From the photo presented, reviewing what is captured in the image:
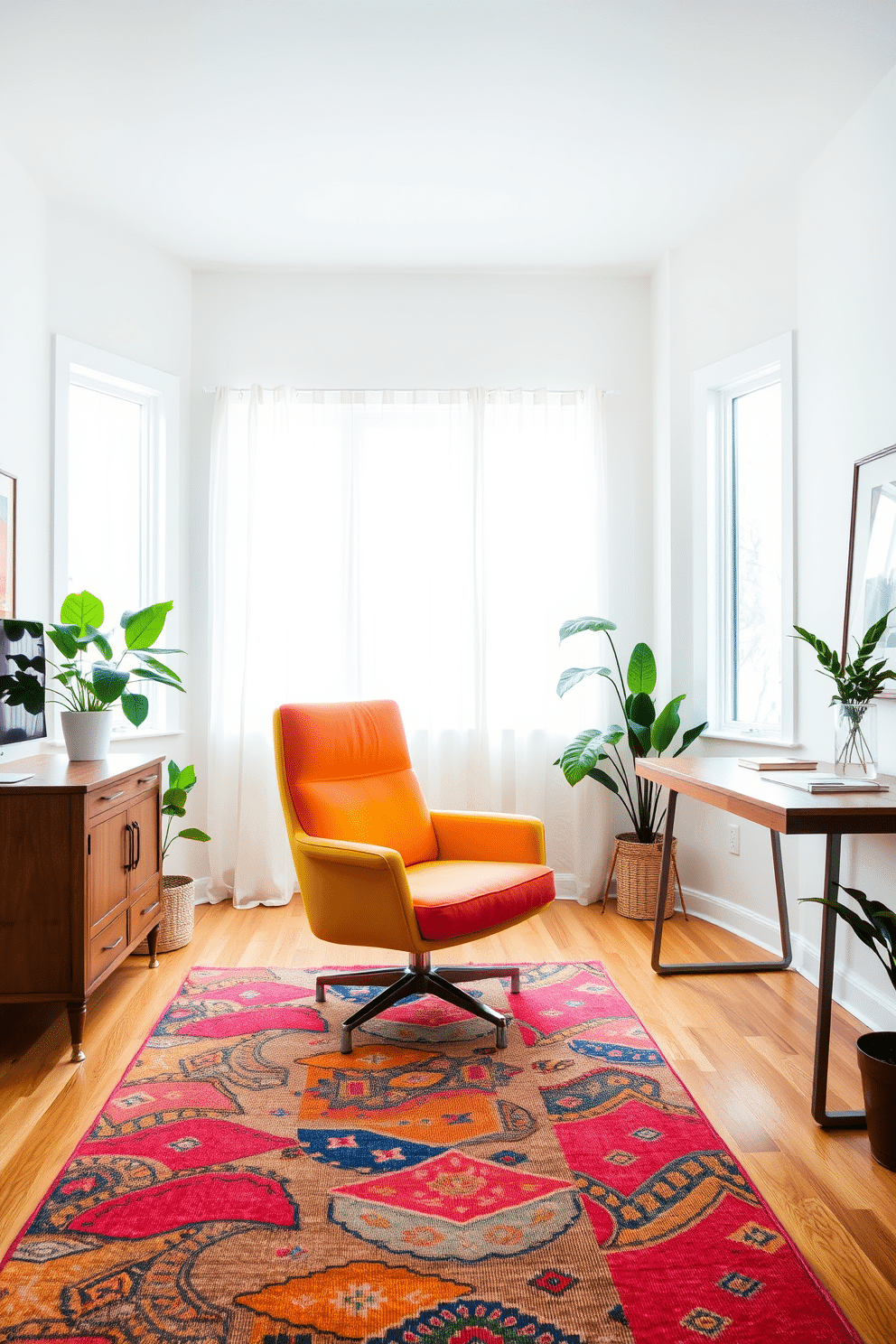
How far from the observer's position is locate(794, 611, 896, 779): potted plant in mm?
2475

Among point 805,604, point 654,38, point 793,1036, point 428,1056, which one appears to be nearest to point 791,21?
point 654,38

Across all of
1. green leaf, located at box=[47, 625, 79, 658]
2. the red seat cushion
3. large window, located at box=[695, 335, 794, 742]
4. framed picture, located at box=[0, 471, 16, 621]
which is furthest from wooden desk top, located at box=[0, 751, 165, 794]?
large window, located at box=[695, 335, 794, 742]

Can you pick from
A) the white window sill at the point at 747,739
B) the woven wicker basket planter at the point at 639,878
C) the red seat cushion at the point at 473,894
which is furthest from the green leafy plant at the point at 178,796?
the white window sill at the point at 747,739

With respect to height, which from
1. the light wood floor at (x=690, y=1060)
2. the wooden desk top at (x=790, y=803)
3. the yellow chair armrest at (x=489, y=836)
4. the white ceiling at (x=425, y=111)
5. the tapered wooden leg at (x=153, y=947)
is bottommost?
the light wood floor at (x=690, y=1060)

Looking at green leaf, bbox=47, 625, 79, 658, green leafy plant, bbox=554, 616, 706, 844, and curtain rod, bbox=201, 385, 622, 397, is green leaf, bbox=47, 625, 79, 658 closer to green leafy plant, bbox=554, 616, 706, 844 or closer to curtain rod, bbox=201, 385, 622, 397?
curtain rod, bbox=201, 385, 622, 397

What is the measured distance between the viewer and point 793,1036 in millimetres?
2646

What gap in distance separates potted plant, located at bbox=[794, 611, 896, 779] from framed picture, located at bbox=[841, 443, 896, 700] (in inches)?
7.6

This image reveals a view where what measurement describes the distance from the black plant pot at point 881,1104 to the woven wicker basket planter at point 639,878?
1873 millimetres

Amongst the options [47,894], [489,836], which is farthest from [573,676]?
[47,894]

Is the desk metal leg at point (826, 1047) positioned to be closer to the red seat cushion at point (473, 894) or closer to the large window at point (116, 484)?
the red seat cushion at point (473, 894)

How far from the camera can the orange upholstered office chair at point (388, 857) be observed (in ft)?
8.09

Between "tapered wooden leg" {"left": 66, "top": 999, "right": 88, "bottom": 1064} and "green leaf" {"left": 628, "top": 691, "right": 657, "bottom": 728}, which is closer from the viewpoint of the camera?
"tapered wooden leg" {"left": 66, "top": 999, "right": 88, "bottom": 1064}

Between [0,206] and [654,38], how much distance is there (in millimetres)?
2337

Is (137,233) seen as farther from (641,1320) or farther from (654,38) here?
(641,1320)
